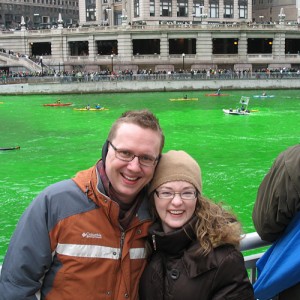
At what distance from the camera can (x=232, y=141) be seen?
105 ft

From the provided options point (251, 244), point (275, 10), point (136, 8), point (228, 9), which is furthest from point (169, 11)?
point (251, 244)

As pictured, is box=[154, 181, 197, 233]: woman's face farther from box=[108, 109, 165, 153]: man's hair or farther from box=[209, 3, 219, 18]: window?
box=[209, 3, 219, 18]: window

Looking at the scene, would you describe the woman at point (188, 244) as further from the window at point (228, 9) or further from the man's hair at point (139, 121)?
the window at point (228, 9)

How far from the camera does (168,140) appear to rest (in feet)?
105

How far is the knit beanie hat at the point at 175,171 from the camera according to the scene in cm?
380

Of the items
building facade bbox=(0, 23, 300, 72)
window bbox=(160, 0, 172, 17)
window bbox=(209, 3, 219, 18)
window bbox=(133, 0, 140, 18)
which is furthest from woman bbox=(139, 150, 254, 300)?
window bbox=(209, 3, 219, 18)

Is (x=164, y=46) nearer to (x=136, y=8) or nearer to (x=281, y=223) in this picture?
(x=136, y=8)

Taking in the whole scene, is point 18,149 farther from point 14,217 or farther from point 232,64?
point 232,64

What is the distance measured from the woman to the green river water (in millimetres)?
10651

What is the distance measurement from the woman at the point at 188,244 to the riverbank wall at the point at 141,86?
213 ft

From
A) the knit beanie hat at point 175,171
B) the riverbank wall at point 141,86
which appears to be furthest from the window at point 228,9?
the knit beanie hat at point 175,171

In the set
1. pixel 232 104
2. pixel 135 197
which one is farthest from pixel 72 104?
pixel 135 197

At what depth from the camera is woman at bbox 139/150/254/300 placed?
352 cm

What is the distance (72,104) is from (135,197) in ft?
171
